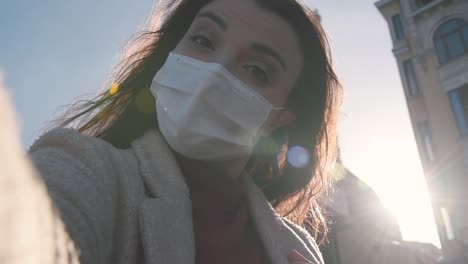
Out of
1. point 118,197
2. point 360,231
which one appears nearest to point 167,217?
point 118,197

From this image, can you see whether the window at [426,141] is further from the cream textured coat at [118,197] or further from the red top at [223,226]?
the cream textured coat at [118,197]

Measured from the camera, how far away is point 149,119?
188 centimetres

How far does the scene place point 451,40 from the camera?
13.7 meters

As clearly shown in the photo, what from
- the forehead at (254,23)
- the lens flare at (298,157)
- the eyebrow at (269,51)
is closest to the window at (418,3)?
the lens flare at (298,157)

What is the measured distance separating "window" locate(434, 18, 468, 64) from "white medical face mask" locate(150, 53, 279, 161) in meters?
14.0

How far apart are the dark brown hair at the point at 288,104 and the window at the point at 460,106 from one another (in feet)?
41.3

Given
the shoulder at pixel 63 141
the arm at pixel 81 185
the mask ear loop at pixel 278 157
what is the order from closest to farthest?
1. the arm at pixel 81 185
2. the shoulder at pixel 63 141
3. the mask ear loop at pixel 278 157

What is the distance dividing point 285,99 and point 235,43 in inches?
19.2

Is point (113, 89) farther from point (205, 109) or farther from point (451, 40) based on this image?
point (451, 40)

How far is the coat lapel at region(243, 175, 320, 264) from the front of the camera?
5.70 feet

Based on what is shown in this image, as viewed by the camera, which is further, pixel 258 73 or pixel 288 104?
pixel 288 104

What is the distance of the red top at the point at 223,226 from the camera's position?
1.49 meters

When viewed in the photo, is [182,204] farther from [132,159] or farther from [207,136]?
[207,136]

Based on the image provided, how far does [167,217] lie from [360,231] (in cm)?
1189
